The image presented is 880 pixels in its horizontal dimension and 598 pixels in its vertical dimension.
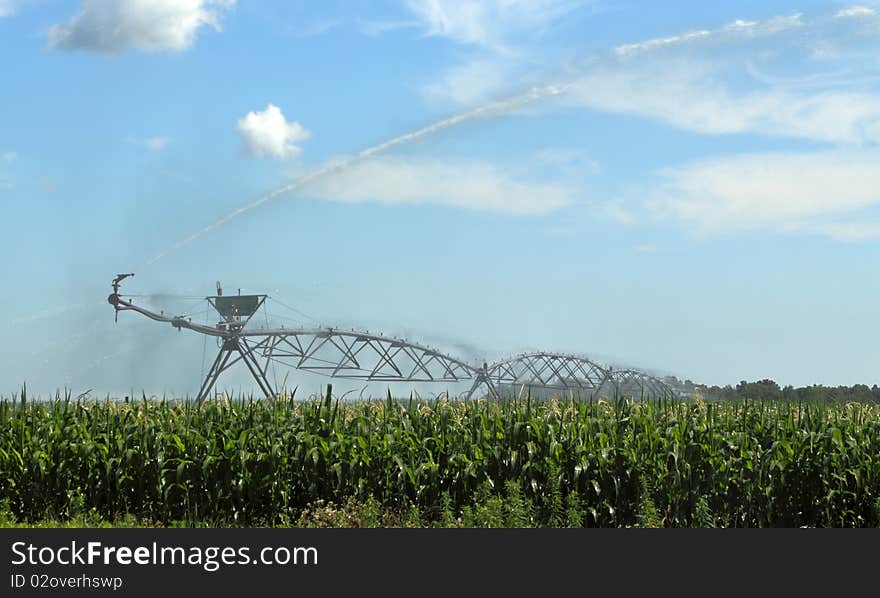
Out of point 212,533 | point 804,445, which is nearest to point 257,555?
point 212,533

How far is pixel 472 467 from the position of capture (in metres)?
14.0

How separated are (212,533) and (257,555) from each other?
2.09ft

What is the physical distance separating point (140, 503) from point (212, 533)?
388 cm

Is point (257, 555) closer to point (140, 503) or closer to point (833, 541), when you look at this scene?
point (140, 503)

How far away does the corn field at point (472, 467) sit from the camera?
13.8m

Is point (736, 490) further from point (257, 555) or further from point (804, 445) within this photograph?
point (257, 555)

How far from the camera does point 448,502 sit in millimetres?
13656

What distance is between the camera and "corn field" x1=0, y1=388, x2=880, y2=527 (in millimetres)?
13836

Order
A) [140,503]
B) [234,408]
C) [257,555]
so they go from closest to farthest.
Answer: [257,555] < [140,503] < [234,408]

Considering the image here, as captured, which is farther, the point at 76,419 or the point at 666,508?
the point at 76,419

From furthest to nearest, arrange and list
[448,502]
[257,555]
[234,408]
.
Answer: [234,408] < [448,502] < [257,555]

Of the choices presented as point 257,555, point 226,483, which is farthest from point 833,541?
point 226,483

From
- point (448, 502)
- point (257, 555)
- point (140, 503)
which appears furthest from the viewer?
point (140, 503)

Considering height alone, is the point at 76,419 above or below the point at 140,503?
above
